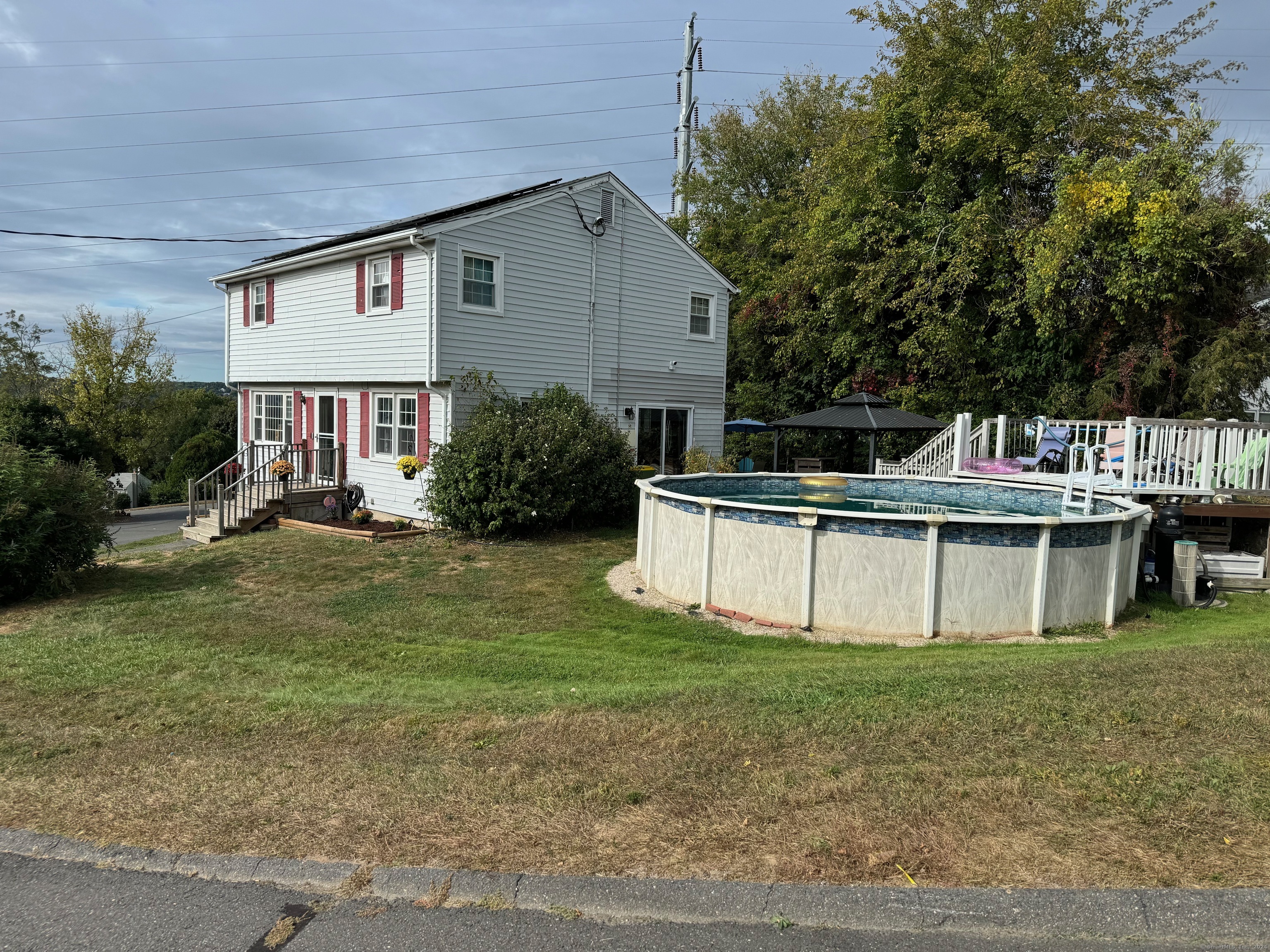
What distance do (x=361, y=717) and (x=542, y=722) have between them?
1287 mm

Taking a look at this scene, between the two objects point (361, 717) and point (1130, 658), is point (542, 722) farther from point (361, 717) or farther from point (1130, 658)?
point (1130, 658)

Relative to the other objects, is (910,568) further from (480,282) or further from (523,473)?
(480,282)

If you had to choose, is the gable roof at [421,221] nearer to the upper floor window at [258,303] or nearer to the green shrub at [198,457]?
the upper floor window at [258,303]

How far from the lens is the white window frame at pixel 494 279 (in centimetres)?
1559

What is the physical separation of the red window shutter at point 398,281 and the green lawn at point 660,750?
9.00 metres

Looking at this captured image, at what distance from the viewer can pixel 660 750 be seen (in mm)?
4637

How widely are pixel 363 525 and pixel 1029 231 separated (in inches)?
664

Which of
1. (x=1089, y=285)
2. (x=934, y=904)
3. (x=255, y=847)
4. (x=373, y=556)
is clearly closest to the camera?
(x=934, y=904)

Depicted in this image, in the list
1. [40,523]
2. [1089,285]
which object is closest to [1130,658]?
[40,523]

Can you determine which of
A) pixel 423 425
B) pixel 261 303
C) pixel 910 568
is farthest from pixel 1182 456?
pixel 261 303

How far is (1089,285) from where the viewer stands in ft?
63.5

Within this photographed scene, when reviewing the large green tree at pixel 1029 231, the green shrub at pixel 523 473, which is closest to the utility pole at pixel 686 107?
the large green tree at pixel 1029 231

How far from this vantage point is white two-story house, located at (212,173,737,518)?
1573 cm

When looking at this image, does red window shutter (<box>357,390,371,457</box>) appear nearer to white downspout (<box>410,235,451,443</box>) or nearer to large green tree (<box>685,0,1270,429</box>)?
white downspout (<box>410,235,451,443</box>)
